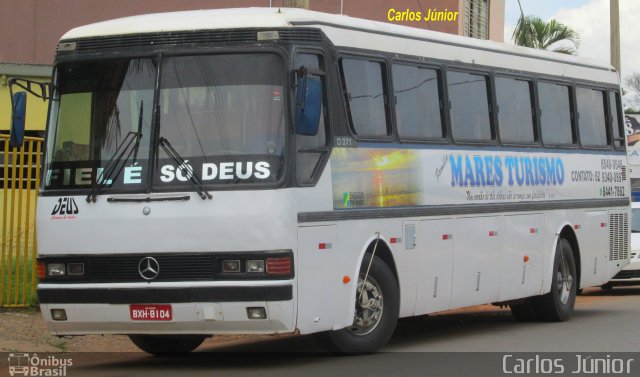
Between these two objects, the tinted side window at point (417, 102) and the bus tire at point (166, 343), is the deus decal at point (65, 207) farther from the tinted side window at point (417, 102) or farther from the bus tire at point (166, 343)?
the tinted side window at point (417, 102)

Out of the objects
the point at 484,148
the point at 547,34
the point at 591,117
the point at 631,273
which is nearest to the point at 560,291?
the point at 591,117

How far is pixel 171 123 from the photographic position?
35.8 ft

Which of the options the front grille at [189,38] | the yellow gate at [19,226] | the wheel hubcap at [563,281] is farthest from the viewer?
the wheel hubcap at [563,281]

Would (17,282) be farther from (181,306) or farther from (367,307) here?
(367,307)

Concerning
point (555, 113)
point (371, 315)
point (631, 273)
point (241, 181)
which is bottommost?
point (371, 315)

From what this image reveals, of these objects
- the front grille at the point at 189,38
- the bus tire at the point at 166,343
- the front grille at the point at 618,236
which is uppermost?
the front grille at the point at 189,38

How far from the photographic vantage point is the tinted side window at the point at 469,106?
1379cm

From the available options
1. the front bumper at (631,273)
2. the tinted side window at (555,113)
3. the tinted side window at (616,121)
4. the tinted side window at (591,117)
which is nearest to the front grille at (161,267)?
the tinted side window at (555,113)

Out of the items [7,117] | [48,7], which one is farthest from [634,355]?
[48,7]

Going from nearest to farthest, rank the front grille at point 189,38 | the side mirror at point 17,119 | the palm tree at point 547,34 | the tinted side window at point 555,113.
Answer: the front grille at point 189,38 < the side mirror at point 17,119 < the tinted side window at point 555,113 < the palm tree at point 547,34

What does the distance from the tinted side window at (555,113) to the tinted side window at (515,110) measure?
0.32 meters

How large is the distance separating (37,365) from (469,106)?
222 inches

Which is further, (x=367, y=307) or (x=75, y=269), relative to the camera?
(x=367, y=307)

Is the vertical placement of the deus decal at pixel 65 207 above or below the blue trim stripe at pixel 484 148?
below
